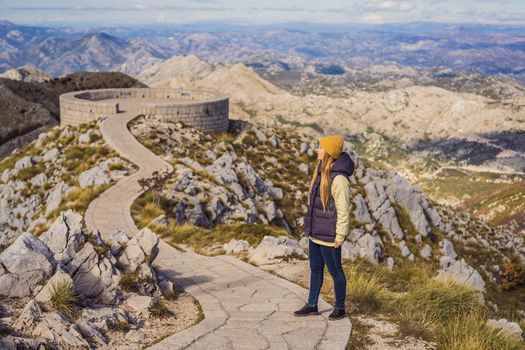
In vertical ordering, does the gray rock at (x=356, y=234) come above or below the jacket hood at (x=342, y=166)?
below

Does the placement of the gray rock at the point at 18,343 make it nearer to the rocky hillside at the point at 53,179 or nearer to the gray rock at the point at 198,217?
the rocky hillside at the point at 53,179

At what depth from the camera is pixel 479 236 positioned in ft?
136

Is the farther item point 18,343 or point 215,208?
point 215,208

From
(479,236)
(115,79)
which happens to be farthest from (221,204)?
(115,79)

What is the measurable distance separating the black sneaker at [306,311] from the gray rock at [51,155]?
2515 cm

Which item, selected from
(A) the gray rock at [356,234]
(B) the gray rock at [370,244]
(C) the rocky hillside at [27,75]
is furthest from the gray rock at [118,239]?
(C) the rocky hillside at [27,75]

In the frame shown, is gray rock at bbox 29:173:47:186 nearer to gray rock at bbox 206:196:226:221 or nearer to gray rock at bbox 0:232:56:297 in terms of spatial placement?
gray rock at bbox 206:196:226:221

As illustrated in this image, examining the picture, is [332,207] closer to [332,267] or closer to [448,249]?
[332,267]

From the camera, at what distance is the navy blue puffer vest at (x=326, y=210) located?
801 centimetres

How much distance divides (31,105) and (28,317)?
6224 centimetres

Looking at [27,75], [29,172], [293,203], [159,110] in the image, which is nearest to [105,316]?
[29,172]

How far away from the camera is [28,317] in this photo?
664 cm

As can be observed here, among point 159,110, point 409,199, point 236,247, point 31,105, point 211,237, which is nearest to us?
point 236,247

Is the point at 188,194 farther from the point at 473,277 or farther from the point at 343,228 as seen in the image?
the point at 473,277
